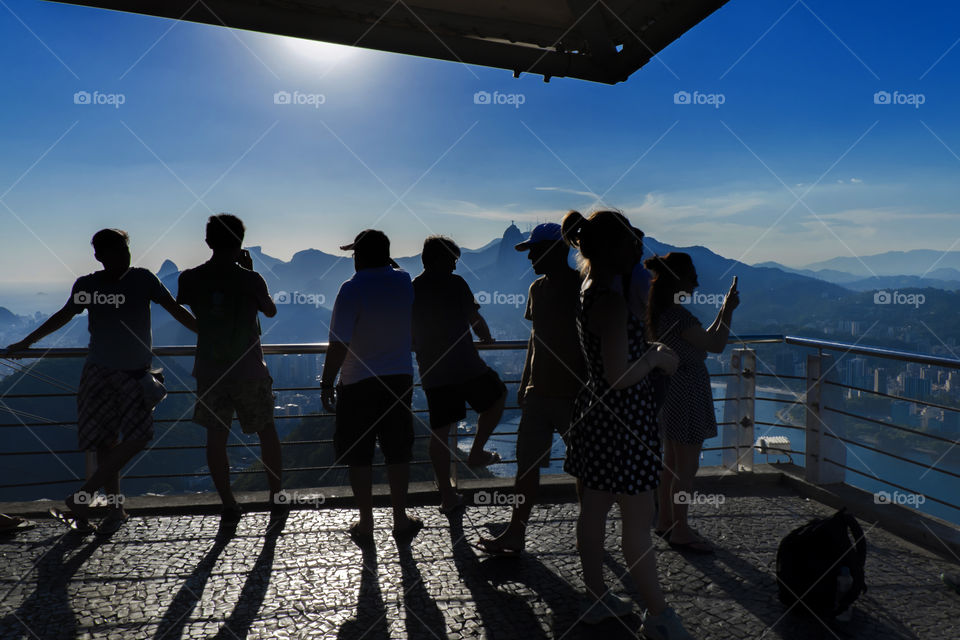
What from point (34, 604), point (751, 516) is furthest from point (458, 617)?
point (751, 516)

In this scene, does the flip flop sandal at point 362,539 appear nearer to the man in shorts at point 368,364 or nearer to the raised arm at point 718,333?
the man in shorts at point 368,364

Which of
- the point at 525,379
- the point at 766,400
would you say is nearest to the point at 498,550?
the point at 525,379

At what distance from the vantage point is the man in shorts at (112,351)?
366 centimetres

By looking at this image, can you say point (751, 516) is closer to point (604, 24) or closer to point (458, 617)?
point (458, 617)

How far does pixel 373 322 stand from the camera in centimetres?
346

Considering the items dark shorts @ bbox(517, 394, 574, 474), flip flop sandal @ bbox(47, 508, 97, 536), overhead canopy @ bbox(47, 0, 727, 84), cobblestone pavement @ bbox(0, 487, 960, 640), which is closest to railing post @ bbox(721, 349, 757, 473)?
cobblestone pavement @ bbox(0, 487, 960, 640)

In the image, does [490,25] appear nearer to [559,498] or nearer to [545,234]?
[545,234]

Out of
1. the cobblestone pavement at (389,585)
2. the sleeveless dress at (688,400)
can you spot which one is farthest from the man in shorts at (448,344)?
the sleeveless dress at (688,400)

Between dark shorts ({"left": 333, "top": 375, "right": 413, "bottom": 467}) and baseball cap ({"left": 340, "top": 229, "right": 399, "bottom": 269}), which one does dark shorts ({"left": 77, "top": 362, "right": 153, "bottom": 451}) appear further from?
baseball cap ({"left": 340, "top": 229, "right": 399, "bottom": 269})

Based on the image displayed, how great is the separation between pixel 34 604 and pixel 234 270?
6.11 feet

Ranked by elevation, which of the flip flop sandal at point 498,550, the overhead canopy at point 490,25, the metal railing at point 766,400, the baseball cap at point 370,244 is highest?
the overhead canopy at point 490,25

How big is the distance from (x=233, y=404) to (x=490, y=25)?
8.41 feet

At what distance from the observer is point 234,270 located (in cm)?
370

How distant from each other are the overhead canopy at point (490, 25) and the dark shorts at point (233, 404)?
2013 mm
